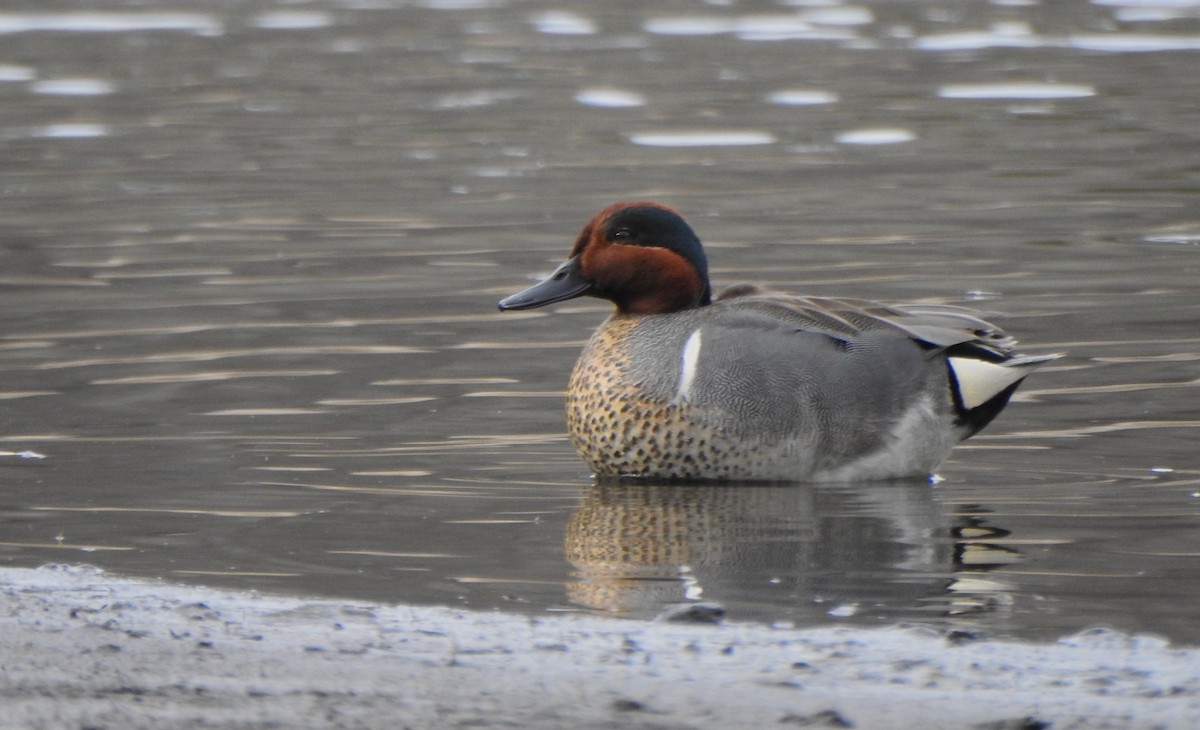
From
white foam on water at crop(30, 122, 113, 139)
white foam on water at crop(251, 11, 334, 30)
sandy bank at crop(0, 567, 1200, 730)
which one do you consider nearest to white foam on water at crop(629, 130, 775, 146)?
white foam on water at crop(30, 122, 113, 139)

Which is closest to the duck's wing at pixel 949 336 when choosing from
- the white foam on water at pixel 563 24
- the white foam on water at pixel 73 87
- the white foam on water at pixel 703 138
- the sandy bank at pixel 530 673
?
the sandy bank at pixel 530 673

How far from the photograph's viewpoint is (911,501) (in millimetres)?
7035

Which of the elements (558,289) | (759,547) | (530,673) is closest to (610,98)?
(558,289)

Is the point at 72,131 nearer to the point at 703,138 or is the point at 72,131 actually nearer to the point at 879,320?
the point at 703,138

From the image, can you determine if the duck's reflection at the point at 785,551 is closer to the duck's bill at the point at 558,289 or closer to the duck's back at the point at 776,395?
the duck's back at the point at 776,395

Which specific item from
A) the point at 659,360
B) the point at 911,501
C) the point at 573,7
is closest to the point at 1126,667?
Answer: the point at 911,501

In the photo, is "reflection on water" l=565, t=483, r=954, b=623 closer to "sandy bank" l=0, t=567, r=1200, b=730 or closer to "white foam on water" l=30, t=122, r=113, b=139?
"sandy bank" l=0, t=567, r=1200, b=730

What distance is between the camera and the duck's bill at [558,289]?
7.72m

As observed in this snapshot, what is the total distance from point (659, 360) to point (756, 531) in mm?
1063

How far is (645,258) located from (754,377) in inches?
26.8

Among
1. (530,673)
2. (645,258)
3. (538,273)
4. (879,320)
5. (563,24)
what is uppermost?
(645,258)

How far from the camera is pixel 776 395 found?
23.7ft

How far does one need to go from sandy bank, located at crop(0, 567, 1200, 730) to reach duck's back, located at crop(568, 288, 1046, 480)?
2078mm

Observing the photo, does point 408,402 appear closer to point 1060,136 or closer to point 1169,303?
point 1169,303
